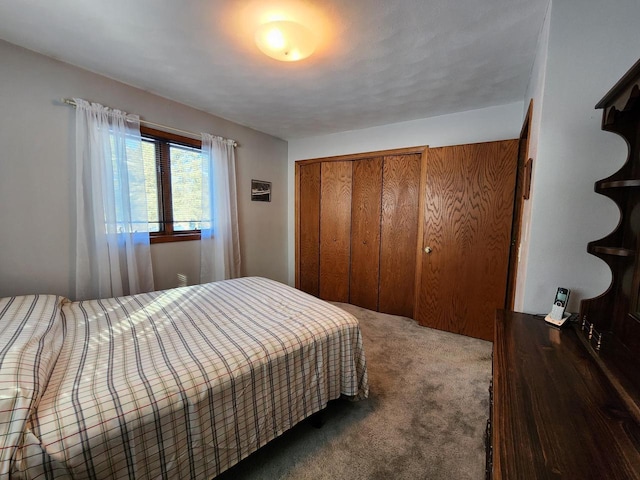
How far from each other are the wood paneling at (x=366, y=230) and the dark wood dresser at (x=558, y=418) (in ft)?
7.70

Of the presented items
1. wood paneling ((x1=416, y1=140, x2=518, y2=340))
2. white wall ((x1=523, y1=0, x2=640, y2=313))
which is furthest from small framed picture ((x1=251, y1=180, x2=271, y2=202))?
white wall ((x1=523, y1=0, x2=640, y2=313))

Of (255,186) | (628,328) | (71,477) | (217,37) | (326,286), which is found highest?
(217,37)

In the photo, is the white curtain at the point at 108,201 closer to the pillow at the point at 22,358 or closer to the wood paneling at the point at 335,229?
the pillow at the point at 22,358

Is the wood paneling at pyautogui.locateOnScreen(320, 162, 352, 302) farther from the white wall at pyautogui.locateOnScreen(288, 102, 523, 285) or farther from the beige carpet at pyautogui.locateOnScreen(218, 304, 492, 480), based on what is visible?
the beige carpet at pyautogui.locateOnScreen(218, 304, 492, 480)

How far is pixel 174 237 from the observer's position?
2725 millimetres

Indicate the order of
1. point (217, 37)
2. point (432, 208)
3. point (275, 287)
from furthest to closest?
1. point (432, 208)
2. point (275, 287)
3. point (217, 37)

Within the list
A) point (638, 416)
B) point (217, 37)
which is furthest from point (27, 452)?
point (217, 37)

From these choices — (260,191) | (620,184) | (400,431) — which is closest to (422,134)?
(260,191)

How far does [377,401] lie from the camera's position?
179 cm

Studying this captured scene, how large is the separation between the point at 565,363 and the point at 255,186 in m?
3.36

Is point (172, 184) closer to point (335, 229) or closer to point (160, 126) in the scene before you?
point (160, 126)

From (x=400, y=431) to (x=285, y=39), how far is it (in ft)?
7.76

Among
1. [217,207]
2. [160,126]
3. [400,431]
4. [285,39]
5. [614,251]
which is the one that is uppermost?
[285,39]

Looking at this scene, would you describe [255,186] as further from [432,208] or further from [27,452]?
[27,452]
